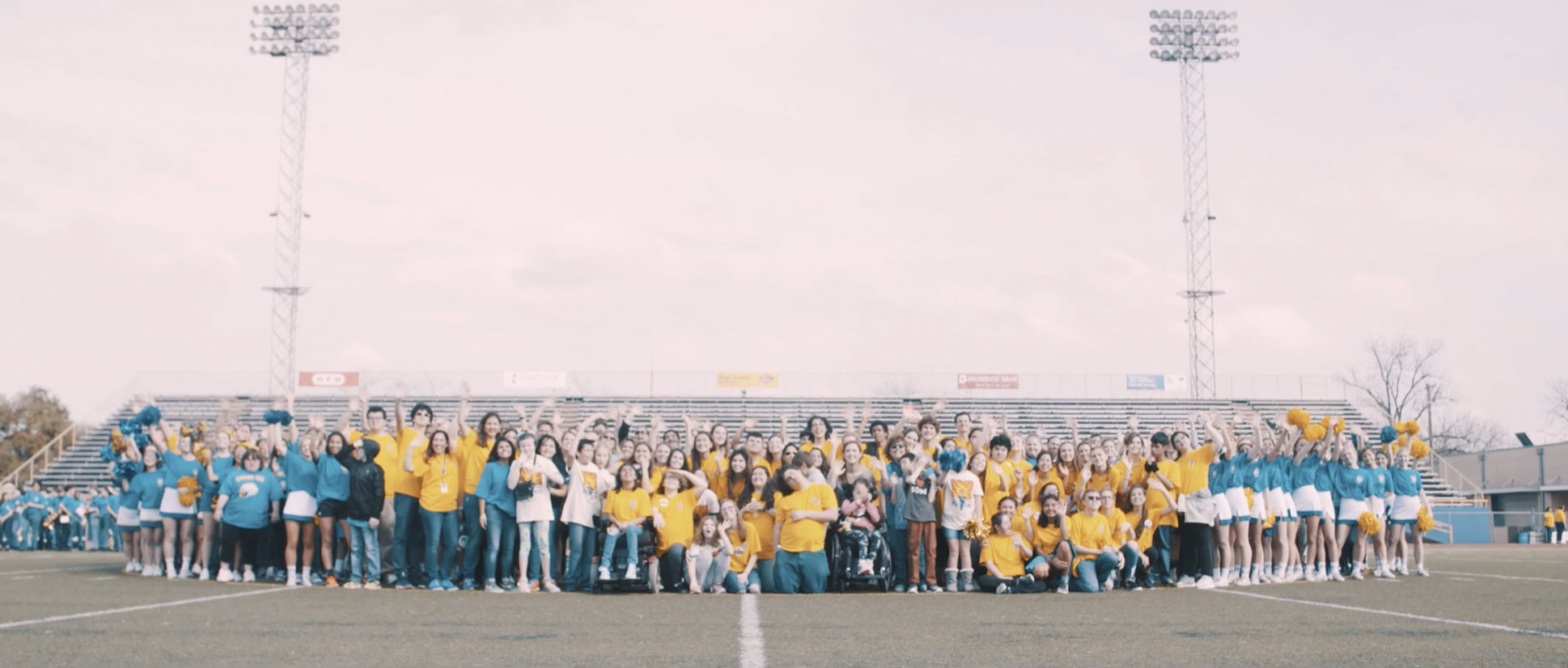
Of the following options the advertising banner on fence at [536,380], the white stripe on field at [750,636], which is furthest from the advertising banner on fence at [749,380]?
the white stripe on field at [750,636]

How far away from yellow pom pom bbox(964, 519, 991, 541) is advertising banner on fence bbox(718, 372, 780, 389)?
29785 mm

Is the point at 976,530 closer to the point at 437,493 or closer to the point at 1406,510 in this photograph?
the point at 437,493

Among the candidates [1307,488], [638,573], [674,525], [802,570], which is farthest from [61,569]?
[1307,488]

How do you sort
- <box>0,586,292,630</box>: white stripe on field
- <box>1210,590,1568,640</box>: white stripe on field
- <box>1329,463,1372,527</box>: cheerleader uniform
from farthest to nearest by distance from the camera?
1. <box>1329,463,1372,527</box>: cheerleader uniform
2. <box>0,586,292,630</box>: white stripe on field
3. <box>1210,590,1568,640</box>: white stripe on field

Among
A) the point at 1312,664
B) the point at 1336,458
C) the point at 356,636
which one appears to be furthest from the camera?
the point at 1336,458

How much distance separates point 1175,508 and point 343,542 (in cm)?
863

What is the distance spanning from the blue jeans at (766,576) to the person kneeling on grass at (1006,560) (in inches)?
78.3

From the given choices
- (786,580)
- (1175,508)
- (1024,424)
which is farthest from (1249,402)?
(786,580)

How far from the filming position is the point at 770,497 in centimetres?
1088

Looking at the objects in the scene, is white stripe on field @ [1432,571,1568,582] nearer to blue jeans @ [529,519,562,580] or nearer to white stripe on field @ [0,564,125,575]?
blue jeans @ [529,519,562,580]

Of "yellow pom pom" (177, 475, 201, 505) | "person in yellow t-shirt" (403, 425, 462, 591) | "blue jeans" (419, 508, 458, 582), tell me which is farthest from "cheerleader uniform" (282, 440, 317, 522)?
"yellow pom pom" (177, 475, 201, 505)

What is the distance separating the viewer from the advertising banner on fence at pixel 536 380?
138ft

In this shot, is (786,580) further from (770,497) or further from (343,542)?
(343,542)

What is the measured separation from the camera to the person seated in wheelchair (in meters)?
10.8
